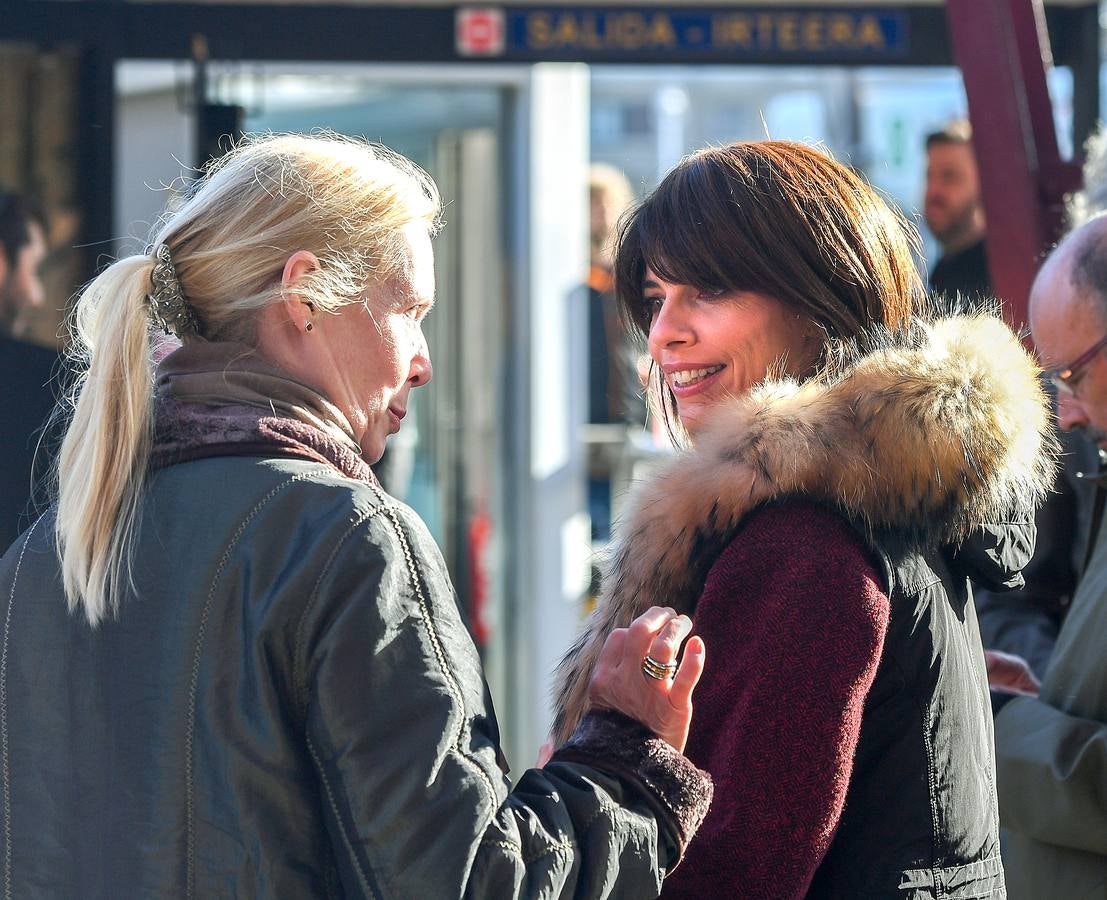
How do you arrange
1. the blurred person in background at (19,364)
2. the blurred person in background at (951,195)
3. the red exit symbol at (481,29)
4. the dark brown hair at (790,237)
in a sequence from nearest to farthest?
the dark brown hair at (790,237)
the blurred person in background at (19,364)
the red exit symbol at (481,29)
the blurred person in background at (951,195)

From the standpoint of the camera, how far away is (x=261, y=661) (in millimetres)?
1377

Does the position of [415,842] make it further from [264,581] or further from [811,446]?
[811,446]

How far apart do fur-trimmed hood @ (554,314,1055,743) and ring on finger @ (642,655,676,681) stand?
18 centimetres

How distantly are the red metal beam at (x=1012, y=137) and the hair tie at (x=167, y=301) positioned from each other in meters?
2.11

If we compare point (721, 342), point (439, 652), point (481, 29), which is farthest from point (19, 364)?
point (439, 652)

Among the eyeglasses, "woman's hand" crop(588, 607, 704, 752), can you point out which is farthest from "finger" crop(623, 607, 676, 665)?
the eyeglasses

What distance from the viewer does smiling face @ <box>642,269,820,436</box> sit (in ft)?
6.04

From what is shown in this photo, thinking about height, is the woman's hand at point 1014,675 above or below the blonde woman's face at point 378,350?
below

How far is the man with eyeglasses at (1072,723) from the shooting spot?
7.16 feet

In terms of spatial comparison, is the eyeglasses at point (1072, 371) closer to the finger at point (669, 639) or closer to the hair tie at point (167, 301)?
the finger at point (669, 639)

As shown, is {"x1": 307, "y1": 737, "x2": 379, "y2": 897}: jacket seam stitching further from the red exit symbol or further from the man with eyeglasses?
the red exit symbol

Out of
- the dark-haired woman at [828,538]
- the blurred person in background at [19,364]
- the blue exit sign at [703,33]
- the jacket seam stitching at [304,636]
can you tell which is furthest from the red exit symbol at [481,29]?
the jacket seam stitching at [304,636]

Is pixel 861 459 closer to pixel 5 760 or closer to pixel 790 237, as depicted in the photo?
pixel 790 237

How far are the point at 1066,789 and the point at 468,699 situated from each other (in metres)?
1.19
